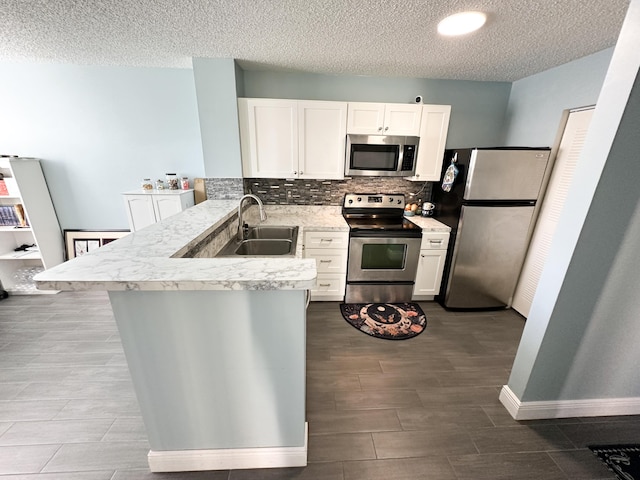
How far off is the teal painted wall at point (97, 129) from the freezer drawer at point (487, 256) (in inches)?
123

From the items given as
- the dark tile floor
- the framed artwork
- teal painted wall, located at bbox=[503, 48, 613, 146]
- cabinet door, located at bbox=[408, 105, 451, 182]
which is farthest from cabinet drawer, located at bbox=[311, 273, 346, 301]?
the framed artwork

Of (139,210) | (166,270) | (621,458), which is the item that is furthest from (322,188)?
(621,458)

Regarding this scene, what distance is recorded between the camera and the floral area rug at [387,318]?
92.5 inches

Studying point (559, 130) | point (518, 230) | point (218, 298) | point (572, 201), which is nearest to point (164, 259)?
point (218, 298)

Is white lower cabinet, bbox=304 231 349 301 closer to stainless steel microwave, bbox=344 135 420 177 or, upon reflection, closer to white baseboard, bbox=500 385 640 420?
stainless steel microwave, bbox=344 135 420 177

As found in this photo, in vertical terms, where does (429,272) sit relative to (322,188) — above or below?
below

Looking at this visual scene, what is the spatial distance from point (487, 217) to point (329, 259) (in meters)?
1.63

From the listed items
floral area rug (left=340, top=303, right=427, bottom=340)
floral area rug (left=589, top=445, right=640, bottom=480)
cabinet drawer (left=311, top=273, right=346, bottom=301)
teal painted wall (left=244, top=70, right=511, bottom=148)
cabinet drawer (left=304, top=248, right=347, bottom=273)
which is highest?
teal painted wall (left=244, top=70, right=511, bottom=148)

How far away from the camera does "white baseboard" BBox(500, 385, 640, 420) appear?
1.56 metres

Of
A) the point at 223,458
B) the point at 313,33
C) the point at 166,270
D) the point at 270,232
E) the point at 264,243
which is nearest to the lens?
the point at 166,270

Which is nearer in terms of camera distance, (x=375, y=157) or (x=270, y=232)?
(x=270, y=232)

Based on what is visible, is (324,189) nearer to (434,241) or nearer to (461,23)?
(434,241)

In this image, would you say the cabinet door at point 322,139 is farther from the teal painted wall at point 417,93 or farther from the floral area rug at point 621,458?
the floral area rug at point 621,458

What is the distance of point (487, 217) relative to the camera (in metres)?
Answer: 2.43
